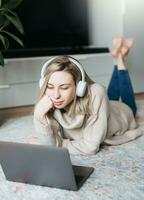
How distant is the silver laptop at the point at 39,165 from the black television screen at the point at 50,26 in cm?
120

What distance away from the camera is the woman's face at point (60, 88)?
3.89 ft

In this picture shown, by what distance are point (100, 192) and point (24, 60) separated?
130cm

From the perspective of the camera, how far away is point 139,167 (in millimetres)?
1173

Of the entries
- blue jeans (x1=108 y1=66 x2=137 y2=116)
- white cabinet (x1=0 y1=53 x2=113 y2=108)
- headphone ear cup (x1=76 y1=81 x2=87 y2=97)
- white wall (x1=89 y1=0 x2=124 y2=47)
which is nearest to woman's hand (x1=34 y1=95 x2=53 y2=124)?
headphone ear cup (x1=76 y1=81 x2=87 y2=97)

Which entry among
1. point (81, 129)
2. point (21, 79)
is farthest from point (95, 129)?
point (21, 79)

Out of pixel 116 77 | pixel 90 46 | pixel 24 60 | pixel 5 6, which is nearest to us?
pixel 5 6

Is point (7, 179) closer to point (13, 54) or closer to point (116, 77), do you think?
point (116, 77)

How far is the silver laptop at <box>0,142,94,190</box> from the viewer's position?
956 millimetres

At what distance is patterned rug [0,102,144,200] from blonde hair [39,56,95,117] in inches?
7.5

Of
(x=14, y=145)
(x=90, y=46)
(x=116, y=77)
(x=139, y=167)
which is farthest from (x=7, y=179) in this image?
(x=90, y=46)

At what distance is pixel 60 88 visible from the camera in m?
1.20

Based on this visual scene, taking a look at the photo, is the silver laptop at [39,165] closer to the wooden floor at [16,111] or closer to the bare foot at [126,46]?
the bare foot at [126,46]

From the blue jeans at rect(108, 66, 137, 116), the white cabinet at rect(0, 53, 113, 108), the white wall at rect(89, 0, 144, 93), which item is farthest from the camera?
the white wall at rect(89, 0, 144, 93)

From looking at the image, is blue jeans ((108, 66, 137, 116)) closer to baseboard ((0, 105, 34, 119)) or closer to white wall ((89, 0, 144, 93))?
baseboard ((0, 105, 34, 119))
